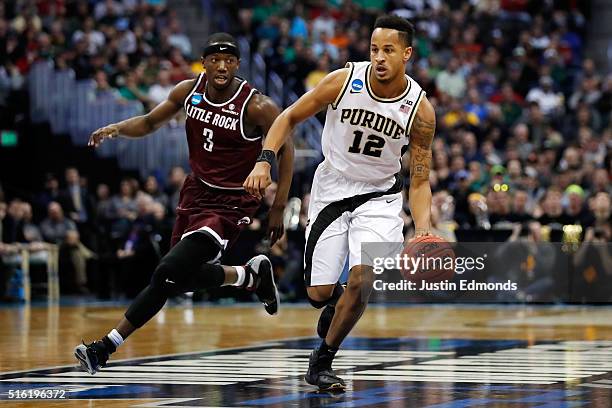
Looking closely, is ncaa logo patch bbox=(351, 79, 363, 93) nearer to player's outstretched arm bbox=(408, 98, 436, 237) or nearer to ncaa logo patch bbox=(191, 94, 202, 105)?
player's outstretched arm bbox=(408, 98, 436, 237)

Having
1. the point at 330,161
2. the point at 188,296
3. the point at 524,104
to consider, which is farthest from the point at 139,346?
the point at 524,104

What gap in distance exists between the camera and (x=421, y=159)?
28.6 feet

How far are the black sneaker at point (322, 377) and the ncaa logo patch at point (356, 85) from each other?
1704 mm

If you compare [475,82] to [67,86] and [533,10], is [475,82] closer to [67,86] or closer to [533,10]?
[533,10]

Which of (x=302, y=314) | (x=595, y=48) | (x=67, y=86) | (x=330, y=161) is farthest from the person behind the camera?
(x=595, y=48)

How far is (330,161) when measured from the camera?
29.3ft

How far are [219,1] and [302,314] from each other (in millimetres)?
13056

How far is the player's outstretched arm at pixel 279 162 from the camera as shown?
970 centimetres

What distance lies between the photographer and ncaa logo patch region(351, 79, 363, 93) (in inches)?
342

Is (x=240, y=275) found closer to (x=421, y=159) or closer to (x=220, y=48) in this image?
(x=220, y=48)

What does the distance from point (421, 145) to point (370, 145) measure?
33 cm

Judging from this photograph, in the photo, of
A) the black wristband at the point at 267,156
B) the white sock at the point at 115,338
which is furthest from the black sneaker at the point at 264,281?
the black wristband at the point at 267,156

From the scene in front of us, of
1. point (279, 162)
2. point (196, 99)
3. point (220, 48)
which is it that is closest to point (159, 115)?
point (196, 99)

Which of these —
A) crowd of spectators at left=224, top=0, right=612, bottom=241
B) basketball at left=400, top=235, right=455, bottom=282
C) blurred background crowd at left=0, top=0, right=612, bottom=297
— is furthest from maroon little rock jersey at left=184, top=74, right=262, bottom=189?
crowd of spectators at left=224, top=0, right=612, bottom=241
